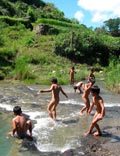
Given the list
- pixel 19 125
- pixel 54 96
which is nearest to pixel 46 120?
pixel 54 96

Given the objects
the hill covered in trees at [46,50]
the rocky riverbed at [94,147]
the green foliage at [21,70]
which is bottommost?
the rocky riverbed at [94,147]

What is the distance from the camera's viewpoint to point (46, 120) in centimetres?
1470

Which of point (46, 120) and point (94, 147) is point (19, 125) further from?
point (46, 120)

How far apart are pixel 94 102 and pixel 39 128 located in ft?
8.67

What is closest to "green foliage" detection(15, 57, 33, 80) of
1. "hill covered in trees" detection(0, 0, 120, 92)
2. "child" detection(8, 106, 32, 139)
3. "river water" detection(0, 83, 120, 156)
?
"hill covered in trees" detection(0, 0, 120, 92)

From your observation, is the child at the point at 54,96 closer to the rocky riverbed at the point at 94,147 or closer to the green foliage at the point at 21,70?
the rocky riverbed at the point at 94,147

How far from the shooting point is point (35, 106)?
58.9ft

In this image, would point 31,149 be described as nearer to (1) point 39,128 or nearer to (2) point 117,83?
Answer: (1) point 39,128

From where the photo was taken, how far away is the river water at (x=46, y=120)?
1159cm

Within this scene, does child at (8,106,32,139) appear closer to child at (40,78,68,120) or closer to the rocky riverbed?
the rocky riverbed

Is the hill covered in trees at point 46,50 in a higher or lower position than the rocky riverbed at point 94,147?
higher

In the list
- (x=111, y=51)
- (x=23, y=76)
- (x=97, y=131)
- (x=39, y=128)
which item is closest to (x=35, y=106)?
(x=39, y=128)

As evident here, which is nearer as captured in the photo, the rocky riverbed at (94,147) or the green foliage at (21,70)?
the rocky riverbed at (94,147)

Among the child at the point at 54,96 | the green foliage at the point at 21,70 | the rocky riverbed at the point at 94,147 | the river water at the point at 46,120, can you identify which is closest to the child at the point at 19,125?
the rocky riverbed at the point at 94,147
